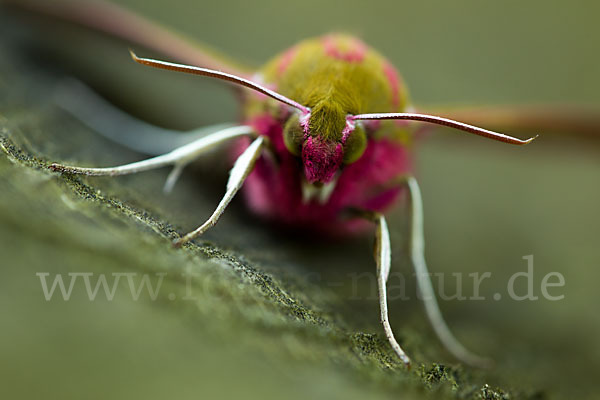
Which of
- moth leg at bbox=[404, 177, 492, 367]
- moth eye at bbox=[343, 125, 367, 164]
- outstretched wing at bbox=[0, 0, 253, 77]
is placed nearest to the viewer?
moth eye at bbox=[343, 125, 367, 164]

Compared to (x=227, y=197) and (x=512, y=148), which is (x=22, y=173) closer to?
(x=227, y=197)

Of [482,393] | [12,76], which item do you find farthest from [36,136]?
[482,393]

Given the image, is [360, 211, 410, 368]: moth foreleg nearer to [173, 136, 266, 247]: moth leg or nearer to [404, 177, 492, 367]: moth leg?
[404, 177, 492, 367]: moth leg

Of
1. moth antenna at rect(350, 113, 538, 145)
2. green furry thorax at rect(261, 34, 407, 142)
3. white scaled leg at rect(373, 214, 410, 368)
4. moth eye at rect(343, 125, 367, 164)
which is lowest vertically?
white scaled leg at rect(373, 214, 410, 368)

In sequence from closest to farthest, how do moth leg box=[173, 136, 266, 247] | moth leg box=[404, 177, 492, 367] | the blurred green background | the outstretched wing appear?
1. the blurred green background
2. moth leg box=[173, 136, 266, 247]
3. moth leg box=[404, 177, 492, 367]
4. the outstretched wing

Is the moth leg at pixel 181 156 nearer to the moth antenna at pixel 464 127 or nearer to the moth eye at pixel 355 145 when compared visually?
the moth eye at pixel 355 145

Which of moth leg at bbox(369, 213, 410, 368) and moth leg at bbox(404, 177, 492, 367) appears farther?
moth leg at bbox(404, 177, 492, 367)

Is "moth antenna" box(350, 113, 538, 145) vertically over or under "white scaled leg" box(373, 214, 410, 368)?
over

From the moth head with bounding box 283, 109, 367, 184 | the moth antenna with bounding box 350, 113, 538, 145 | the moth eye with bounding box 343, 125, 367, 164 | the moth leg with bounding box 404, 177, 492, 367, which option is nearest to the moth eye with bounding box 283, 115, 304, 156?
the moth head with bounding box 283, 109, 367, 184

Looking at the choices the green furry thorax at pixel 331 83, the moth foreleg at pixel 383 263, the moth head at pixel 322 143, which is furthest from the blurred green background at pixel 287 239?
the green furry thorax at pixel 331 83
